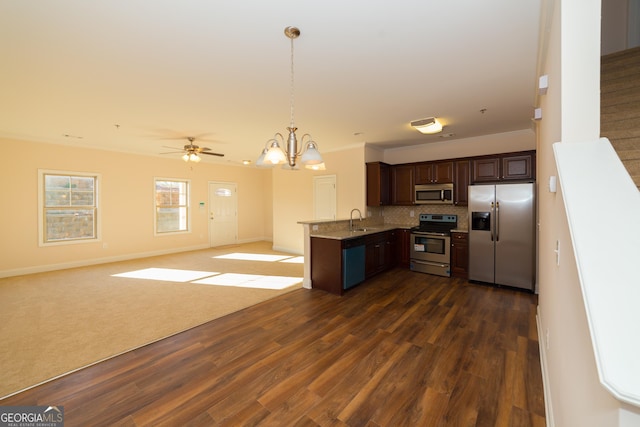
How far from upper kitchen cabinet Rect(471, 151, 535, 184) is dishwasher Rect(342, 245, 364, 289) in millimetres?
2723

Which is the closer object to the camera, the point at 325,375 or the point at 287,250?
the point at 325,375

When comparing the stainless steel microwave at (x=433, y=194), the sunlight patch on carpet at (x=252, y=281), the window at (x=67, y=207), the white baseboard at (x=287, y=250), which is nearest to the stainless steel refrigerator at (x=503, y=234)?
the stainless steel microwave at (x=433, y=194)

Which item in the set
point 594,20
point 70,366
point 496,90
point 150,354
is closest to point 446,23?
point 594,20

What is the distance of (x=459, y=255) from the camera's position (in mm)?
4926

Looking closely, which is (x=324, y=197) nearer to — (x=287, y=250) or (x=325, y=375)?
(x=287, y=250)

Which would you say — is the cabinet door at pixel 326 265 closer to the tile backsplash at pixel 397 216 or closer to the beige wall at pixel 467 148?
the tile backsplash at pixel 397 216

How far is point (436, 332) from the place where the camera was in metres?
2.92

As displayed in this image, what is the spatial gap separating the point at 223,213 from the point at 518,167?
8.00 meters

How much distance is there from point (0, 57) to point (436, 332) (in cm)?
525

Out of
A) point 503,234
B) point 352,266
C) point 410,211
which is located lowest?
point 352,266

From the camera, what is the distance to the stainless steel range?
506 centimetres

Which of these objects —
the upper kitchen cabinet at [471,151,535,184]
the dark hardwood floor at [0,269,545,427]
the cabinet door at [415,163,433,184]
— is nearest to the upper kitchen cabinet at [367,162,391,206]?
Answer: the cabinet door at [415,163,433,184]

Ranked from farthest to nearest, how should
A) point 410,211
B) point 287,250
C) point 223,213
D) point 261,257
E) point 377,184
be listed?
1. point 223,213
2. point 287,250
3. point 261,257
4. point 410,211
5. point 377,184

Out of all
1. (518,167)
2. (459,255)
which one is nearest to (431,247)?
(459,255)
